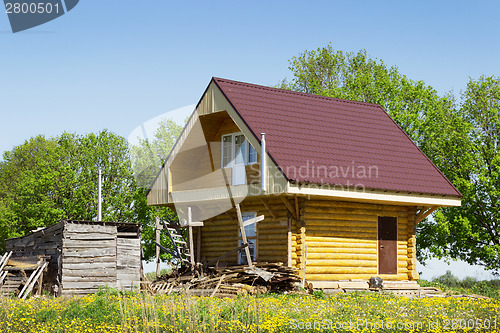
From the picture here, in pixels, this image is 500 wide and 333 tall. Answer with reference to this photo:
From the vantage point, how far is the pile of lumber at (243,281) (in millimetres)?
20406

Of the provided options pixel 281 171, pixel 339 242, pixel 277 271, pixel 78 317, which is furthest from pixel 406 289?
pixel 78 317

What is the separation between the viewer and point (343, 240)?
23.4m

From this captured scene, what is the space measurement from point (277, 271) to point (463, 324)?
9.05 m

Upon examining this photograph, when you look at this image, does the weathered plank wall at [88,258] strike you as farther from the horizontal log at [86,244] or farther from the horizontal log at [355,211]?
the horizontal log at [355,211]

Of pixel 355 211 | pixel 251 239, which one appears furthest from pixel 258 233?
pixel 355 211

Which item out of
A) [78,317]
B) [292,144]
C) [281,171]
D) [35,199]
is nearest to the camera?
[78,317]

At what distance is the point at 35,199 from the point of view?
4200cm

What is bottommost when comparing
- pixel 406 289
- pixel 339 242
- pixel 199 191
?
pixel 406 289

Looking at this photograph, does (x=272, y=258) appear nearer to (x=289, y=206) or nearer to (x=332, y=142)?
(x=289, y=206)

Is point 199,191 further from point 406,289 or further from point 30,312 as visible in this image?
point 30,312

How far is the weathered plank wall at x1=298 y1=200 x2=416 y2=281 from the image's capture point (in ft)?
74.4

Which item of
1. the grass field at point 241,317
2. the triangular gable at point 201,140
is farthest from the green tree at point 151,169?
the grass field at point 241,317

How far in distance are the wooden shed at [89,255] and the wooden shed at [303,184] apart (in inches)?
142

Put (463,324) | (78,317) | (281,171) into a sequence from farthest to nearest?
1. (281,171)
2. (78,317)
3. (463,324)
